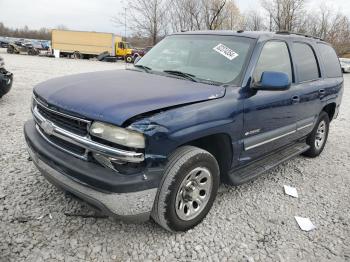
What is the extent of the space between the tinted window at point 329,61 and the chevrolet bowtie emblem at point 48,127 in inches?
164

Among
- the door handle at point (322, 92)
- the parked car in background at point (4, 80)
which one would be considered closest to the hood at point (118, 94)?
the door handle at point (322, 92)

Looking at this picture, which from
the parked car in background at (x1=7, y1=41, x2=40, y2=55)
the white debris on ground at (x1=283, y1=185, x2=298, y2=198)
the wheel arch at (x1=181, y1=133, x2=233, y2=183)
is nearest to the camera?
the wheel arch at (x1=181, y1=133, x2=233, y2=183)

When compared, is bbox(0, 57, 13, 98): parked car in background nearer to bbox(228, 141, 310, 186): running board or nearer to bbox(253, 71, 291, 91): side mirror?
bbox(228, 141, 310, 186): running board

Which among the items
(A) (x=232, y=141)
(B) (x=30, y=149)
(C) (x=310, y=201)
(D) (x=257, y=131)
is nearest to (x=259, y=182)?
(C) (x=310, y=201)

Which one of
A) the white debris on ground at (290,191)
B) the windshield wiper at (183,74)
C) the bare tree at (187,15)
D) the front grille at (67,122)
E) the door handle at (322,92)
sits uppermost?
the bare tree at (187,15)

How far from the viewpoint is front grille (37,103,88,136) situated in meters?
2.46

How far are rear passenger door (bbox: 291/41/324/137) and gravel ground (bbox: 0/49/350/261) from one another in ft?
2.93

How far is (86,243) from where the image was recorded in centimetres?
270

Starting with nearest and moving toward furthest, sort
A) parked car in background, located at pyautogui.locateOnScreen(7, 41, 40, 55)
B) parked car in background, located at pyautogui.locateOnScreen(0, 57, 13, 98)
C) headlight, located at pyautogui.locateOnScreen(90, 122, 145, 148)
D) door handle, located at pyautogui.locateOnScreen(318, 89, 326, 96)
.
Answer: headlight, located at pyautogui.locateOnScreen(90, 122, 145, 148) → door handle, located at pyautogui.locateOnScreen(318, 89, 326, 96) → parked car in background, located at pyautogui.locateOnScreen(0, 57, 13, 98) → parked car in background, located at pyautogui.locateOnScreen(7, 41, 40, 55)

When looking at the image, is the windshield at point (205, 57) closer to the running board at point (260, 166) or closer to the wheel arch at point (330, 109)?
the running board at point (260, 166)

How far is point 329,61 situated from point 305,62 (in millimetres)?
1054

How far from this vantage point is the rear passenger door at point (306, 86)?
13.5ft

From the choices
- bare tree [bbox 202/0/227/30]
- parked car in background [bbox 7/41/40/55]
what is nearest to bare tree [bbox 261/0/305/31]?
bare tree [bbox 202/0/227/30]

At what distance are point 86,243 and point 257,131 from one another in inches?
80.0
